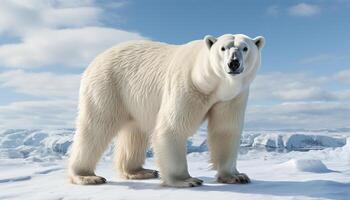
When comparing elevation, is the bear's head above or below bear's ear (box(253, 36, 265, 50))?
below

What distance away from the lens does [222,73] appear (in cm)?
593

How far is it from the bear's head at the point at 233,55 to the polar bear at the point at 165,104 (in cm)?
1

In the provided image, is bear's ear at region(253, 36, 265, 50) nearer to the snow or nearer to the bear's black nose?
the bear's black nose

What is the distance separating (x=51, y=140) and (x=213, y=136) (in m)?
175

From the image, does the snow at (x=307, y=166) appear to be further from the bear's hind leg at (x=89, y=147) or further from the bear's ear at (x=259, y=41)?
the bear's hind leg at (x=89, y=147)

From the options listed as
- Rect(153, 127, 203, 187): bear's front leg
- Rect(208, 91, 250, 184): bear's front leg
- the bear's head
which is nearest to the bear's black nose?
the bear's head

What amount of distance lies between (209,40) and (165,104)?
1142 mm

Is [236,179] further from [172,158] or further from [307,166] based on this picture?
[307,166]

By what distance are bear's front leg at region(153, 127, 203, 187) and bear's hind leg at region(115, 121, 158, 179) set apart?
1536 mm

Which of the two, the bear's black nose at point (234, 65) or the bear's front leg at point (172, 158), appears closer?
the bear's black nose at point (234, 65)

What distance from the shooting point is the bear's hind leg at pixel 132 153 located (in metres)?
7.95

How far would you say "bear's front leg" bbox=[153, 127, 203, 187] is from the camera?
6305 millimetres

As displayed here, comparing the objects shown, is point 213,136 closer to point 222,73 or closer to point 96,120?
point 222,73

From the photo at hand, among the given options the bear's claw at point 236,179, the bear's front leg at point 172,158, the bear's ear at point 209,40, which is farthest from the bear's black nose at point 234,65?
the bear's claw at point 236,179
